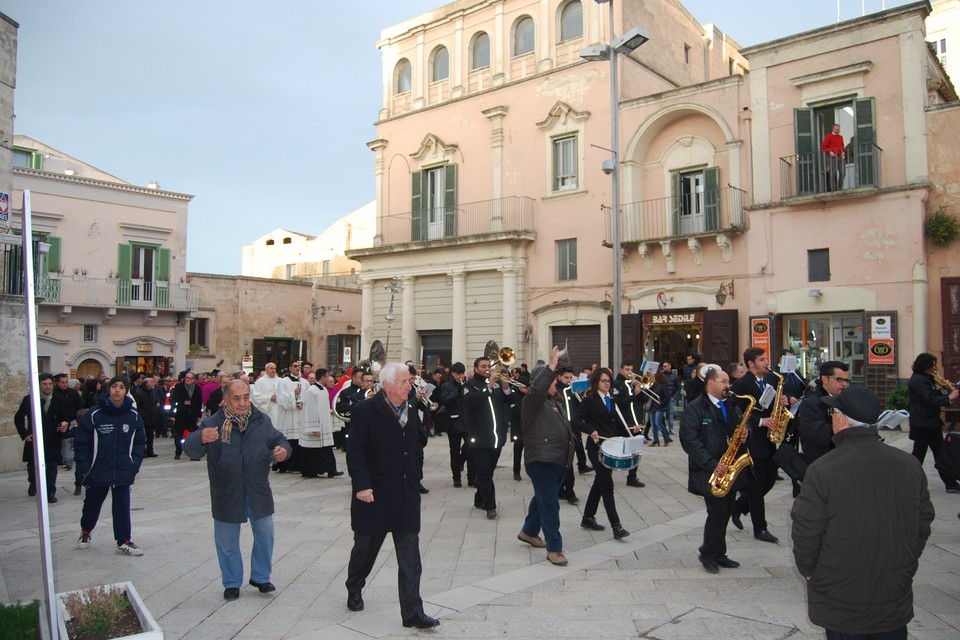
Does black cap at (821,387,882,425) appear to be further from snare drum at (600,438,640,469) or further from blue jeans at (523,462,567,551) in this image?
snare drum at (600,438,640,469)

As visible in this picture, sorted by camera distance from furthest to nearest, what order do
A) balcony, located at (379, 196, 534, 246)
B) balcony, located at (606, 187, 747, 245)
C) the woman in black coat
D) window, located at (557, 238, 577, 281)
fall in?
balcony, located at (379, 196, 534, 246)
window, located at (557, 238, 577, 281)
balcony, located at (606, 187, 747, 245)
the woman in black coat

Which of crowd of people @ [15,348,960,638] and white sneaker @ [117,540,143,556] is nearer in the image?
crowd of people @ [15,348,960,638]

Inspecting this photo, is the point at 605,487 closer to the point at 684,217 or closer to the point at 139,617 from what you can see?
the point at 139,617

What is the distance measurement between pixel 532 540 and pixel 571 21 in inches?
795

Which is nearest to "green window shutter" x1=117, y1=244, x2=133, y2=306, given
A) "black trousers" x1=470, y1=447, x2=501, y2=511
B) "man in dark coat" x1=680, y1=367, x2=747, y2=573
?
"black trousers" x1=470, y1=447, x2=501, y2=511

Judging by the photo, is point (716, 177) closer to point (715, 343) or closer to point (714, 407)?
point (715, 343)

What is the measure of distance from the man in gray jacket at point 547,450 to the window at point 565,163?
57.0 ft

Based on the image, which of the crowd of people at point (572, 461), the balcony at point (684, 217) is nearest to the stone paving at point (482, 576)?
the crowd of people at point (572, 461)

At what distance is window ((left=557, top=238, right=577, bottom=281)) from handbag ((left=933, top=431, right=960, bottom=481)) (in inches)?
618

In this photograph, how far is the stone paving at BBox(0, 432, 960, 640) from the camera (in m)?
5.32

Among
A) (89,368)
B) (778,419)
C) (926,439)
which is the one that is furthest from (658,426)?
(89,368)

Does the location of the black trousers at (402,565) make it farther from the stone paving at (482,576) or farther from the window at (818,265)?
the window at (818,265)

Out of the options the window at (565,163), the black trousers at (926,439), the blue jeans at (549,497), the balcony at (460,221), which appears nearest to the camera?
the blue jeans at (549,497)

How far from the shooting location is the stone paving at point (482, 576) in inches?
209
